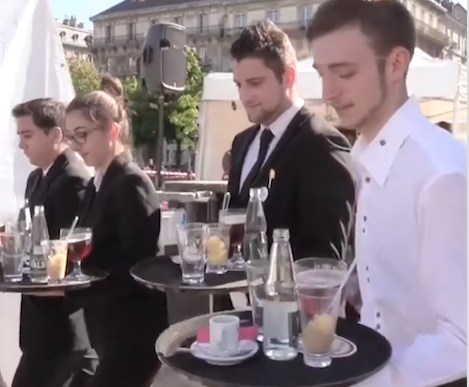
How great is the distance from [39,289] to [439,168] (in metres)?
1.43

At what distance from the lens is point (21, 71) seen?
173 inches

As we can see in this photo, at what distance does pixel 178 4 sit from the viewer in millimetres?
55219

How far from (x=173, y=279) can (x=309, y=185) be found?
58 cm

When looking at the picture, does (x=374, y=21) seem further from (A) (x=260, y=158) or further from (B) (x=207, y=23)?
(B) (x=207, y=23)

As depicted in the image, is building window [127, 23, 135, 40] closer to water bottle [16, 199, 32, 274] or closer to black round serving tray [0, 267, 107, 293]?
water bottle [16, 199, 32, 274]

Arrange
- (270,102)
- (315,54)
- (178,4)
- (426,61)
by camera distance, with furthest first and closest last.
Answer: (178,4) → (426,61) → (270,102) → (315,54)

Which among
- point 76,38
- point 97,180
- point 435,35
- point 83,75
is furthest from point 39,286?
point 76,38

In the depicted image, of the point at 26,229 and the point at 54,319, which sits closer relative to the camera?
the point at 26,229

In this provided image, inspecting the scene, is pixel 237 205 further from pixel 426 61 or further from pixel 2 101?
pixel 426 61

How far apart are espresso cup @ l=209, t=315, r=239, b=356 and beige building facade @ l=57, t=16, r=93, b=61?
65858 mm

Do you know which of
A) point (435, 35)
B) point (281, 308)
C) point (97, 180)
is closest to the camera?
point (281, 308)

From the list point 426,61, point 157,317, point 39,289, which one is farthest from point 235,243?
point 426,61

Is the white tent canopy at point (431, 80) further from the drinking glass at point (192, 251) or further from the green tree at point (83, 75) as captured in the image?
the green tree at point (83, 75)

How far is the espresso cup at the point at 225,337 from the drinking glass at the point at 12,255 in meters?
1.17
